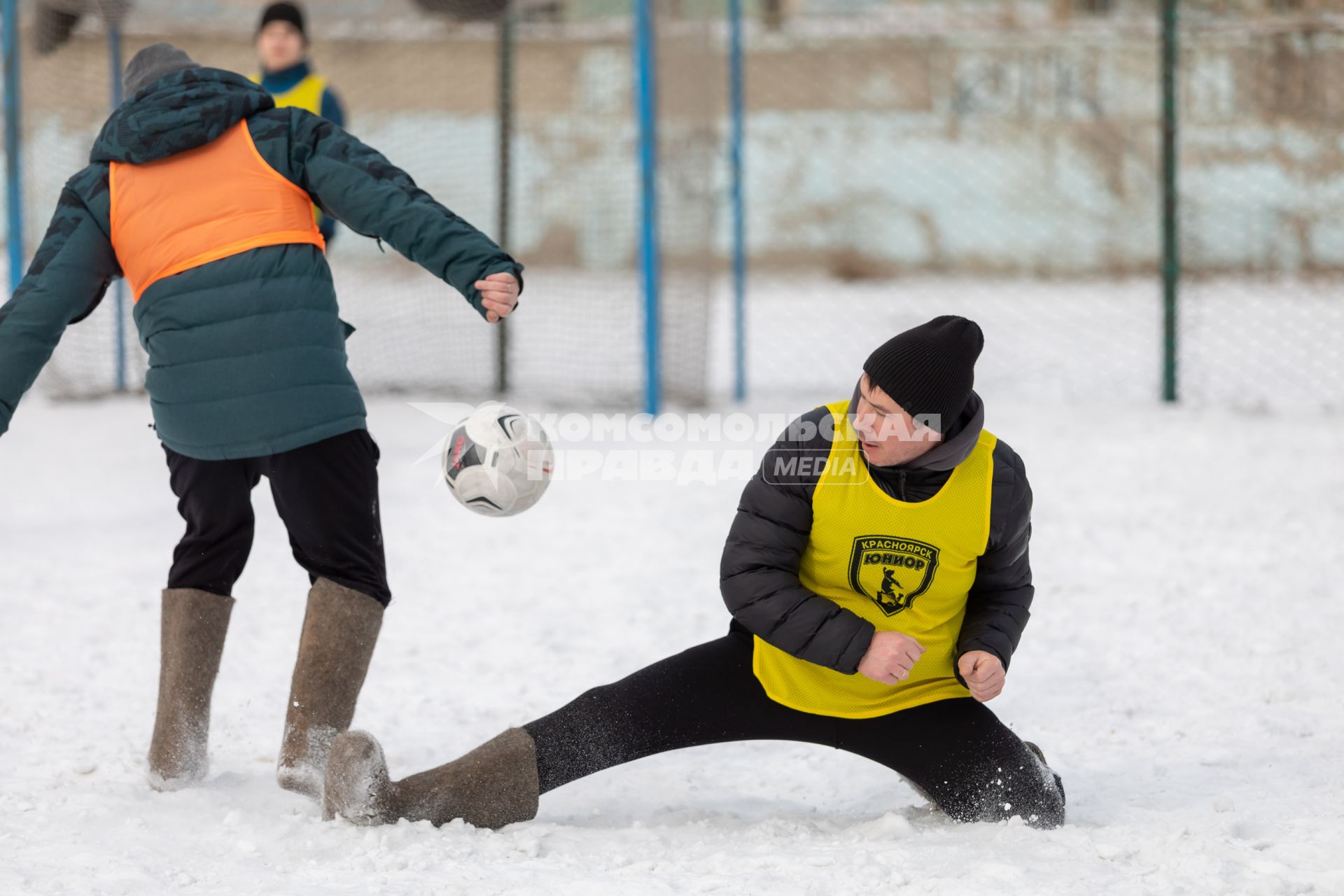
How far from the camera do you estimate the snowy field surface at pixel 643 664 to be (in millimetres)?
2369

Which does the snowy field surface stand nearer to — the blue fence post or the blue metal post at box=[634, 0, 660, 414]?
the blue metal post at box=[634, 0, 660, 414]

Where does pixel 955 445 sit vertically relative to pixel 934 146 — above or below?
below

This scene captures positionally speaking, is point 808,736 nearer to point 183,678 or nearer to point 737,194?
point 183,678

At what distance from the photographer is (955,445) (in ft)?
7.91

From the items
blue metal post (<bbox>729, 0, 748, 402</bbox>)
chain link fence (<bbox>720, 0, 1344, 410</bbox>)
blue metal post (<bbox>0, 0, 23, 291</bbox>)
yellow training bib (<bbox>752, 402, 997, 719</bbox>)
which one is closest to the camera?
yellow training bib (<bbox>752, 402, 997, 719</bbox>)

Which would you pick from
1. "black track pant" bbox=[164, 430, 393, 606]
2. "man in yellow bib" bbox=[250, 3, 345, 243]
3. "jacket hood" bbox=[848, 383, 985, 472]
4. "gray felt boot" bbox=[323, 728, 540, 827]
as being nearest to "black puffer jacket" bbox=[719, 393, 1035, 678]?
"jacket hood" bbox=[848, 383, 985, 472]

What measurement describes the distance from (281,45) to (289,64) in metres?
→ 0.09

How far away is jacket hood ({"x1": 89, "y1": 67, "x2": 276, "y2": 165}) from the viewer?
2625 mm

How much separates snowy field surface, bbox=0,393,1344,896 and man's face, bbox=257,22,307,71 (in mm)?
1774

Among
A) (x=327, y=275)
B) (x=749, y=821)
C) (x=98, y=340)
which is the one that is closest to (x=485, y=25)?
(x=98, y=340)

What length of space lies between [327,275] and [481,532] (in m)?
2.54

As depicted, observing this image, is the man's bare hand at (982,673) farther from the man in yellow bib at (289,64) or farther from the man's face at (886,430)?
the man in yellow bib at (289,64)

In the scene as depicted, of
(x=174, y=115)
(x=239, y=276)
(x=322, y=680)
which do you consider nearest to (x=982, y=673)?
(x=322, y=680)

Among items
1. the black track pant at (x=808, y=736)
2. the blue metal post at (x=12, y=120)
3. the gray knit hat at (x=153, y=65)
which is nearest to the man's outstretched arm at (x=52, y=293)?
the gray knit hat at (x=153, y=65)
